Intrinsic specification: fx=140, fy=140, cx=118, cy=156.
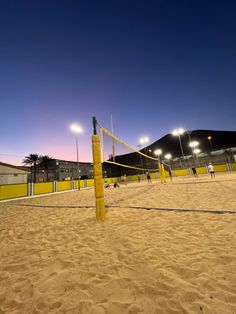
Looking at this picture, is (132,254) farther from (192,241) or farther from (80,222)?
(80,222)

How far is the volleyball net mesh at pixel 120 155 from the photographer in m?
6.35

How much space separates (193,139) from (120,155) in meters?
69.0

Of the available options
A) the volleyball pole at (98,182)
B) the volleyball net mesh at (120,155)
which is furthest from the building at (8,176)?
the volleyball pole at (98,182)

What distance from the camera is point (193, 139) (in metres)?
80.0

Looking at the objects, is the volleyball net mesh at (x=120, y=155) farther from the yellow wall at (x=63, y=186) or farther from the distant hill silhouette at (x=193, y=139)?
the yellow wall at (x=63, y=186)

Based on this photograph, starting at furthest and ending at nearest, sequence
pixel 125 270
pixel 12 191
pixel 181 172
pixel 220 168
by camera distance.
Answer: pixel 181 172 < pixel 220 168 < pixel 12 191 < pixel 125 270

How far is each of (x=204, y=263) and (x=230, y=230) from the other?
143cm

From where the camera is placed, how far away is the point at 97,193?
4.37 m

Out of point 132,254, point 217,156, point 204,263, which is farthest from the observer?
point 217,156

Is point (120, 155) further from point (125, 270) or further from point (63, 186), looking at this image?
point (125, 270)

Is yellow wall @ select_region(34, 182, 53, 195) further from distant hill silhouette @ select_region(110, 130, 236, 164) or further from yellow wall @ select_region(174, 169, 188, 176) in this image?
distant hill silhouette @ select_region(110, 130, 236, 164)

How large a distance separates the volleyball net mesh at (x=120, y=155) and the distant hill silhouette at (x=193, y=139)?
51.9 inches

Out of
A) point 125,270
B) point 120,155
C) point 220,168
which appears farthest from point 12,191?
point 220,168

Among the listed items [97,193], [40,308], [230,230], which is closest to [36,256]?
[40,308]
